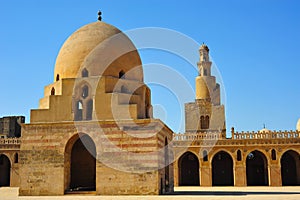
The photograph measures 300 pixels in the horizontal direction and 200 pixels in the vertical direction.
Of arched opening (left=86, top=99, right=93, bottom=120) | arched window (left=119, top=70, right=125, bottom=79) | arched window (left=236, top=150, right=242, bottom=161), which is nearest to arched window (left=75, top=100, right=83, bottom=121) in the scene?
arched opening (left=86, top=99, right=93, bottom=120)

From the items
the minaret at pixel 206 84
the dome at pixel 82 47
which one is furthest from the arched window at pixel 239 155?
the dome at pixel 82 47

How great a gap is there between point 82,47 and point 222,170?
18.3 m

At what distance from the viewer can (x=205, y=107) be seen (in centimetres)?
3253

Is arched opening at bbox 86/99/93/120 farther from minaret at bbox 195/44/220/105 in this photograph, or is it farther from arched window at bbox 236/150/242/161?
minaret at bbox 195/44/220/105

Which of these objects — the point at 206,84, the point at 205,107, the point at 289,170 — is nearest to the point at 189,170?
the point at 205,107

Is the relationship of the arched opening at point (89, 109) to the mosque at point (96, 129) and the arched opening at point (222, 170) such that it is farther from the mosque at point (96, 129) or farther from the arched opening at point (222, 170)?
the arched opening at point (222, 170)

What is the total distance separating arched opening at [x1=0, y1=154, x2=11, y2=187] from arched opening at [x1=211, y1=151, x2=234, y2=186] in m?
16.9

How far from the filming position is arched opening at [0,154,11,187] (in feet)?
104

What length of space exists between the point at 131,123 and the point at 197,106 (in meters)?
17.9

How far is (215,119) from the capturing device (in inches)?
1260

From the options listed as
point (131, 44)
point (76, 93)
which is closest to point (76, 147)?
point (76, 93)

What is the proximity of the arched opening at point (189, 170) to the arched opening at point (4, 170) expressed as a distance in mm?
14391

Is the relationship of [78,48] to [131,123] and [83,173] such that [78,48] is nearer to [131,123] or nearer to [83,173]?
[131,123]

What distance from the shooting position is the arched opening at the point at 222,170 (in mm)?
30812
